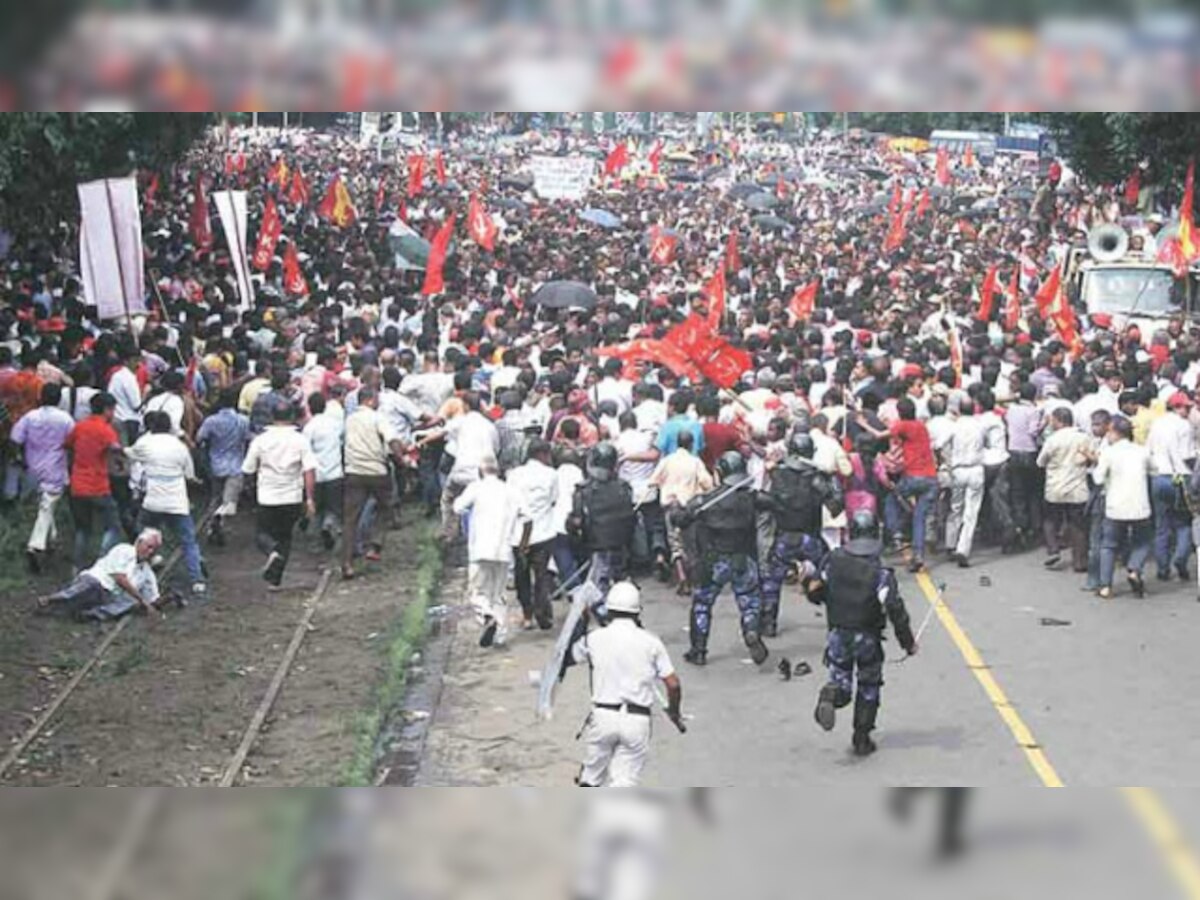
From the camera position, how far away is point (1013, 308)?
2495 cm

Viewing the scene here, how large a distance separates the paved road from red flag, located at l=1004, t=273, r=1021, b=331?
354 inches

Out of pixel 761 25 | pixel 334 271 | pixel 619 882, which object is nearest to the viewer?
pixel 619 882

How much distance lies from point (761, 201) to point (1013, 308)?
60.2 ft

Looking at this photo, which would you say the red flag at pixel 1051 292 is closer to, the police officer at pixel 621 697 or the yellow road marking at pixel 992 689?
the yellow road marking at pixel 992 689

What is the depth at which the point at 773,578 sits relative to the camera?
13.8 meters

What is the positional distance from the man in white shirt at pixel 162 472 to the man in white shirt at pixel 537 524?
7.87 feet

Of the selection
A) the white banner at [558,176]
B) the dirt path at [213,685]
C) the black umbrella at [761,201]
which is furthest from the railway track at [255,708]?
the black umbrella at [761,201]

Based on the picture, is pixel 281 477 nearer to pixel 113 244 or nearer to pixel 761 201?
pixel 113 244

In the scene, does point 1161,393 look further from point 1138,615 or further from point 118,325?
point 118,325

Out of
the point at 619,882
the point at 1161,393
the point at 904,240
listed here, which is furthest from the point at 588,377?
the point at 904,240

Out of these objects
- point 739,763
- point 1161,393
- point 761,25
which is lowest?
point 739,763

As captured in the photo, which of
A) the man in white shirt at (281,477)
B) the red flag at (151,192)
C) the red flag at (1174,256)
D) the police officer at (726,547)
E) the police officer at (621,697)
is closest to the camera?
the police officer at (621,697)

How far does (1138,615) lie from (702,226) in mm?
25676

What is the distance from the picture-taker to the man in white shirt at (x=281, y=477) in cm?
1453
